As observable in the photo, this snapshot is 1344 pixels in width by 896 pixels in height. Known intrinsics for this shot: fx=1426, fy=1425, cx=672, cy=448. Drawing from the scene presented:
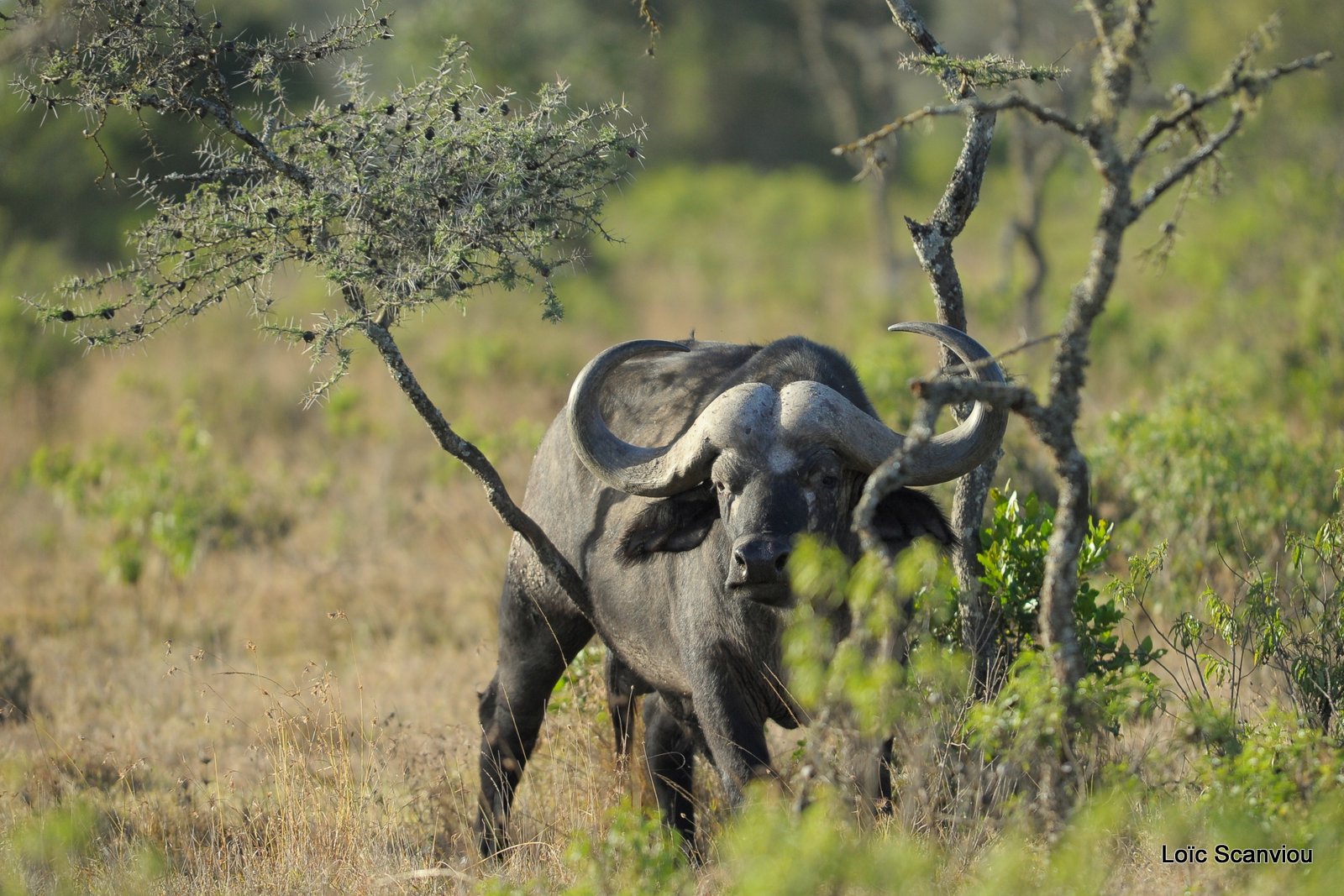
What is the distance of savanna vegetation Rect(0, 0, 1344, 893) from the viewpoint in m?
3.81

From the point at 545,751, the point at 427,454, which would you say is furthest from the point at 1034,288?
the point at 545,751

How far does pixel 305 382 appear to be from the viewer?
14.6m

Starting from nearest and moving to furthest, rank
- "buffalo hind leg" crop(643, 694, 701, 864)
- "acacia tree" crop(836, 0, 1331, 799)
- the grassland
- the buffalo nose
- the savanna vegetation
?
"acacia tree" crop(836, 0, 1331, 799) → the savanna vegetation → the grassland → the buffalo nose → "buffalo hind leg" crop(643, 694, 701, 864)

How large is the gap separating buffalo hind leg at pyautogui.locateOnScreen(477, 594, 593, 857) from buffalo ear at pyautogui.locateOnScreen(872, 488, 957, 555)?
1392 millimetres

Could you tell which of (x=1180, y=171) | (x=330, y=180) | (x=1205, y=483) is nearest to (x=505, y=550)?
(x=1205, y=483)

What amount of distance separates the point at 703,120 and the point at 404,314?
31549 millimetres

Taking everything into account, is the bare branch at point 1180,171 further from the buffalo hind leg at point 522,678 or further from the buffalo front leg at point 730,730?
the buffalo hind leg at point 522,678

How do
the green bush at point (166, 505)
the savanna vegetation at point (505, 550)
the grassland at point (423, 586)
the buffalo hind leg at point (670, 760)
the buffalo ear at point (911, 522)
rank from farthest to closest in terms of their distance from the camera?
the green bush at point (166, 505) < the buffalo hind leg at point (670, 760) < the buffalo ear at point (911, 522) < the grassland at point (423, 586) < the savanna vegetation at point (505, 550)

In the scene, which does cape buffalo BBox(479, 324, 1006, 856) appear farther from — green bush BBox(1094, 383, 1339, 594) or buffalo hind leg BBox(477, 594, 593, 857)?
green bush BBox(1094, 383, 1339, 594)

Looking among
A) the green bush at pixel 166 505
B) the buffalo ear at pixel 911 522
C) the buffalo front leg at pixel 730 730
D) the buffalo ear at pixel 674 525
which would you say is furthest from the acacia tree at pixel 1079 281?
the green bush at pixel 166 505

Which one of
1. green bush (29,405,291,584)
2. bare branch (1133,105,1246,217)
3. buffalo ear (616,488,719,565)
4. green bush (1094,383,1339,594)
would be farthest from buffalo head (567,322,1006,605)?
green bush (29,405,291,584)

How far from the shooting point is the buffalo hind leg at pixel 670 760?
5.55 metres

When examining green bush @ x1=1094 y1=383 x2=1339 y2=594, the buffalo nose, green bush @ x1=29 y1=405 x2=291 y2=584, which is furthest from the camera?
green bush @ x1=29 y1=405 x2=291 y2=584

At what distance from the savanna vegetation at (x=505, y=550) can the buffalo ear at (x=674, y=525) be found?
0.57m
